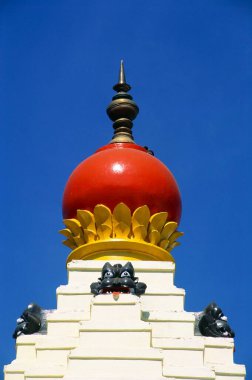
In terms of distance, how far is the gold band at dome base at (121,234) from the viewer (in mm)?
14172

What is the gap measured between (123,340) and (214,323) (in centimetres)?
241

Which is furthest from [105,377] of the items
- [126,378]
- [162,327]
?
[162,327]

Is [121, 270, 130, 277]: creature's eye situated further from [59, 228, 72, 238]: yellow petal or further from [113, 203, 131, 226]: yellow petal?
[59, 228, 72, 238]: yellow petal

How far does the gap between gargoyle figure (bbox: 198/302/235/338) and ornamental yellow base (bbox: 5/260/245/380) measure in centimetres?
27

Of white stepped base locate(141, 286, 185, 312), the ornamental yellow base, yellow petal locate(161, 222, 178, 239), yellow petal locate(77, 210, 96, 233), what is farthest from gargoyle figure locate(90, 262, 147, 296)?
yellow petal locate(161, 222, 178, 239)

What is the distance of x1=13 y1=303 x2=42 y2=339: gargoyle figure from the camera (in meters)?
13.5

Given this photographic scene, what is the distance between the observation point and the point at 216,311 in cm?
1359

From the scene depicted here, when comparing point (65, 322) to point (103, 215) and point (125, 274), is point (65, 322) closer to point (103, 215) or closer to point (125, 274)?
point (125, 274)

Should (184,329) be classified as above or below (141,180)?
below

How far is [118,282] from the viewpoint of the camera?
12445mm

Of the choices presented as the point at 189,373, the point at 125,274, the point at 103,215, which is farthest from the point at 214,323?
the point at 103,215

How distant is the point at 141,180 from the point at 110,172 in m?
0.65

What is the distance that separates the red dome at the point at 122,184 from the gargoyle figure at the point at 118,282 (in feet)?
6.57

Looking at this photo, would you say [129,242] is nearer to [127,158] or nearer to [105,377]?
[127,158]
